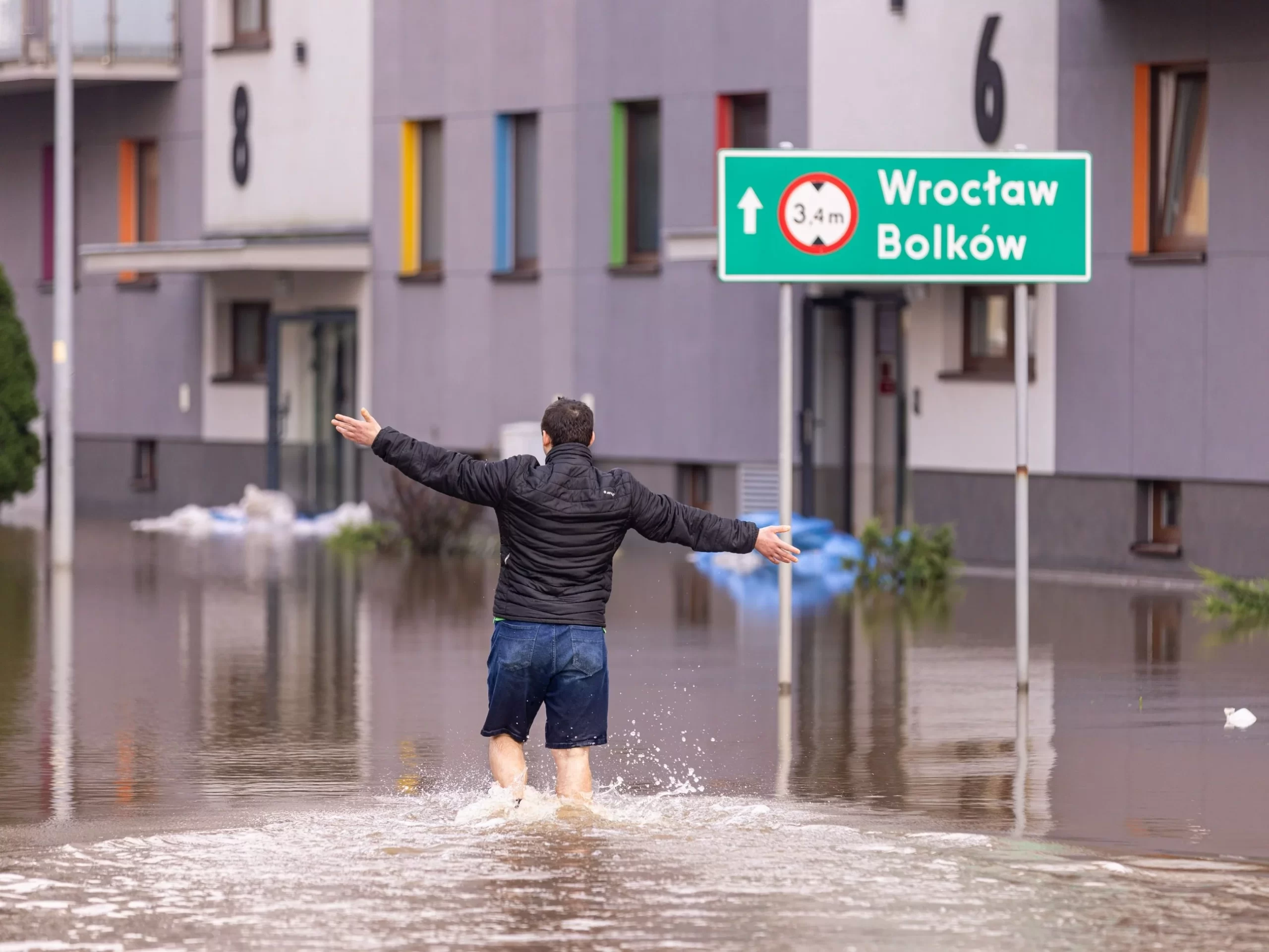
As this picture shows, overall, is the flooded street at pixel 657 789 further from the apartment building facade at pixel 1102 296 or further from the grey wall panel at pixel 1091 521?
the apartment building facade at pixel 1102 296

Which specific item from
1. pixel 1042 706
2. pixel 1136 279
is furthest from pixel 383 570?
pixel 1042 706

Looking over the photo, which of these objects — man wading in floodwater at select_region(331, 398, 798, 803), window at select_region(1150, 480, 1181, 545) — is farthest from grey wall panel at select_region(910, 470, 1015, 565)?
man wading in floodwater at select_region(331, 398, 798, 803)

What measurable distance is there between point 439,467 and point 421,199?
1971 centimetres

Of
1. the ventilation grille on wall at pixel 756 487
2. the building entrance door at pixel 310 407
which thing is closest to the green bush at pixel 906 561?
the ventilation grille on wall at pixel 756 487

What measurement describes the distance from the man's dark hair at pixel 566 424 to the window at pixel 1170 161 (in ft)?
41.7

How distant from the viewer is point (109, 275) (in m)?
32.9

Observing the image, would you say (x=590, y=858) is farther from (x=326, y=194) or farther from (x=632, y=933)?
(x=326, y=194)

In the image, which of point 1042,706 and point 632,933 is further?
point 1042,706

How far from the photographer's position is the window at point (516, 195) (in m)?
27.1

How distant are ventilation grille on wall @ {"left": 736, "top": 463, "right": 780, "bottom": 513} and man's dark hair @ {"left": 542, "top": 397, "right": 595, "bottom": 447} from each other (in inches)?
601

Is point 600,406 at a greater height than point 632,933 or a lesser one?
greater

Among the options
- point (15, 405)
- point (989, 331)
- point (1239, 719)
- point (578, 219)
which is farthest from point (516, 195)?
point (1239, 719)

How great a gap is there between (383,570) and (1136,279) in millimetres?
7073

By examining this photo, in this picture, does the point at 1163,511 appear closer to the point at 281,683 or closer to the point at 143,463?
the point at 281,683
